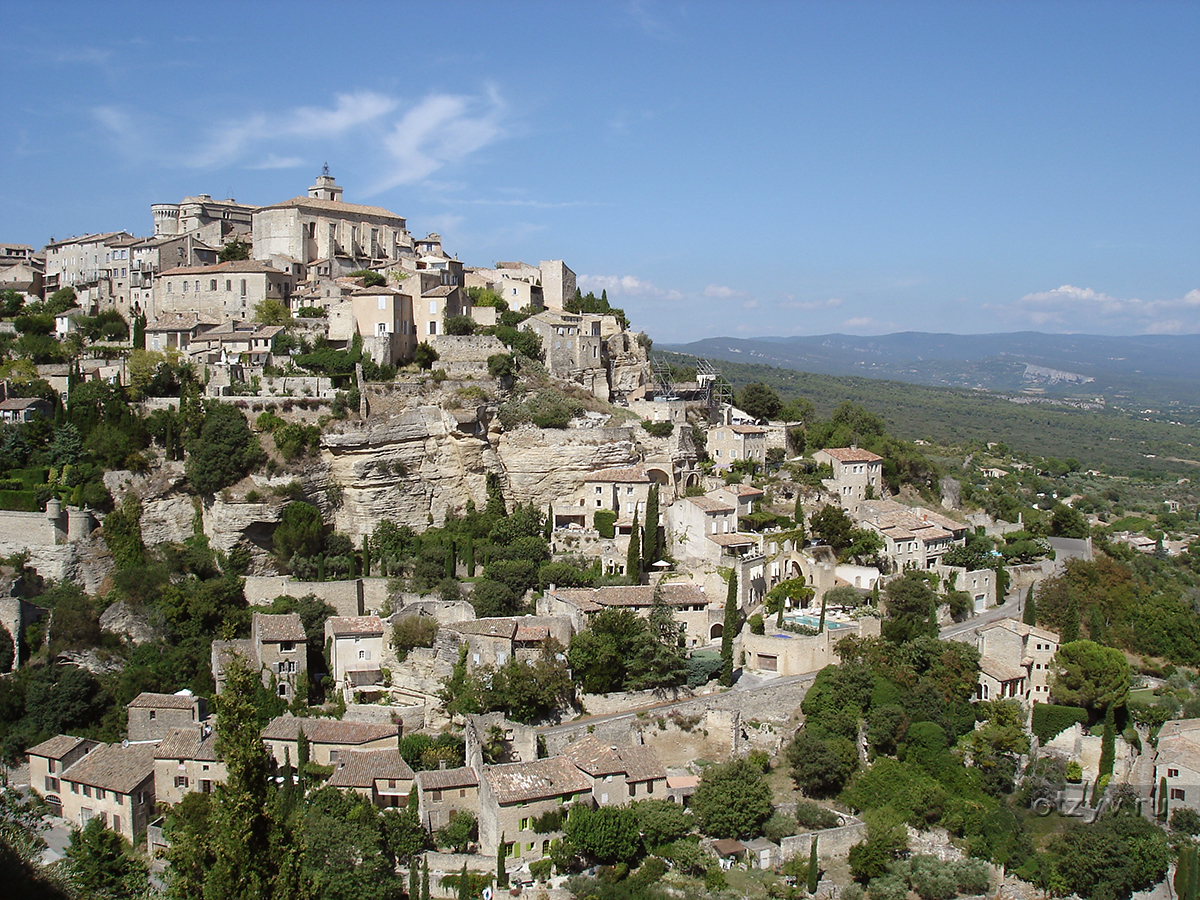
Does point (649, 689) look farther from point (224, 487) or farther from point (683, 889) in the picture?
point (224, 487)

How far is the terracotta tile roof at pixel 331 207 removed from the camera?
54.9 metres

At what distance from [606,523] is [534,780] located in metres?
13.8

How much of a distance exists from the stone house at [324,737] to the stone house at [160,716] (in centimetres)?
337

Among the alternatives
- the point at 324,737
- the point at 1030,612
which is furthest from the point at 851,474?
the point at 324,737

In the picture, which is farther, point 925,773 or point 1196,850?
point 925,773

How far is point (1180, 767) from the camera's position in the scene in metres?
33.0

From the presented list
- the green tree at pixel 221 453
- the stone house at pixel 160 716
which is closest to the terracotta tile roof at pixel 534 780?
the stone house at pixel 160 716

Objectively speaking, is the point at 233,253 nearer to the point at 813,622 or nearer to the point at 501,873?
the point at 813,622

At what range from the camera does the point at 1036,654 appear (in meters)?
37.1

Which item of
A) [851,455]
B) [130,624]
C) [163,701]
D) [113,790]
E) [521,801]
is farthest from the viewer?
[851,455]

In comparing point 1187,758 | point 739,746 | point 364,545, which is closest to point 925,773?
point 739,746

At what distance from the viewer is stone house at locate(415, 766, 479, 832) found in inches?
1147

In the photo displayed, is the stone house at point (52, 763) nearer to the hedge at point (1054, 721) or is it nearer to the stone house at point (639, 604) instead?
the stone house at point (639, 604)

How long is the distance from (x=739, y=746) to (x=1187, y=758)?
14183mm
